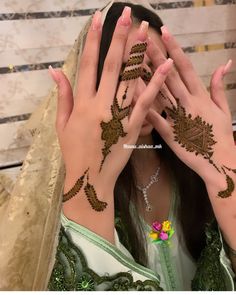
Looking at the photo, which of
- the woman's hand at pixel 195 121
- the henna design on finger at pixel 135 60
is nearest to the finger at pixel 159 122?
the woman's hand at pixel 195 121

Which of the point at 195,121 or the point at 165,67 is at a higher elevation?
the point at 165,67

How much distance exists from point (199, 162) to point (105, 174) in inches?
7.5

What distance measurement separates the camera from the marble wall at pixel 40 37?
1356 millimetres

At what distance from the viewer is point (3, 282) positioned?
93 cm

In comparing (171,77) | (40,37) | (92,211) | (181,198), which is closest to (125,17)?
(171,77)

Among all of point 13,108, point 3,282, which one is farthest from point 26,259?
point 13,108

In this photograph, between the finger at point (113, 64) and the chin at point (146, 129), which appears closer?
the finger at point (113, 64)

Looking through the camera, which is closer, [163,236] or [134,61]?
[134,61]

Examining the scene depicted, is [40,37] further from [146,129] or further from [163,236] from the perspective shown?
[163,236]

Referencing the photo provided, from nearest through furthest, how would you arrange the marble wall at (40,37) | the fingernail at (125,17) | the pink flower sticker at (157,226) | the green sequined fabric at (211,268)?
the fingernail at (125,17)
the green sequined fabric at (211,268)
the pink flower sticker at (157,226)
the marble wall at (40,37)

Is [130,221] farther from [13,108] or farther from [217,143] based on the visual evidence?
[13,108]

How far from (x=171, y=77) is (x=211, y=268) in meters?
0.40

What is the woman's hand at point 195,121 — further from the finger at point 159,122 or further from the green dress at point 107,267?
the green dress at point 107,267

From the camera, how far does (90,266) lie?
67 centimetres
